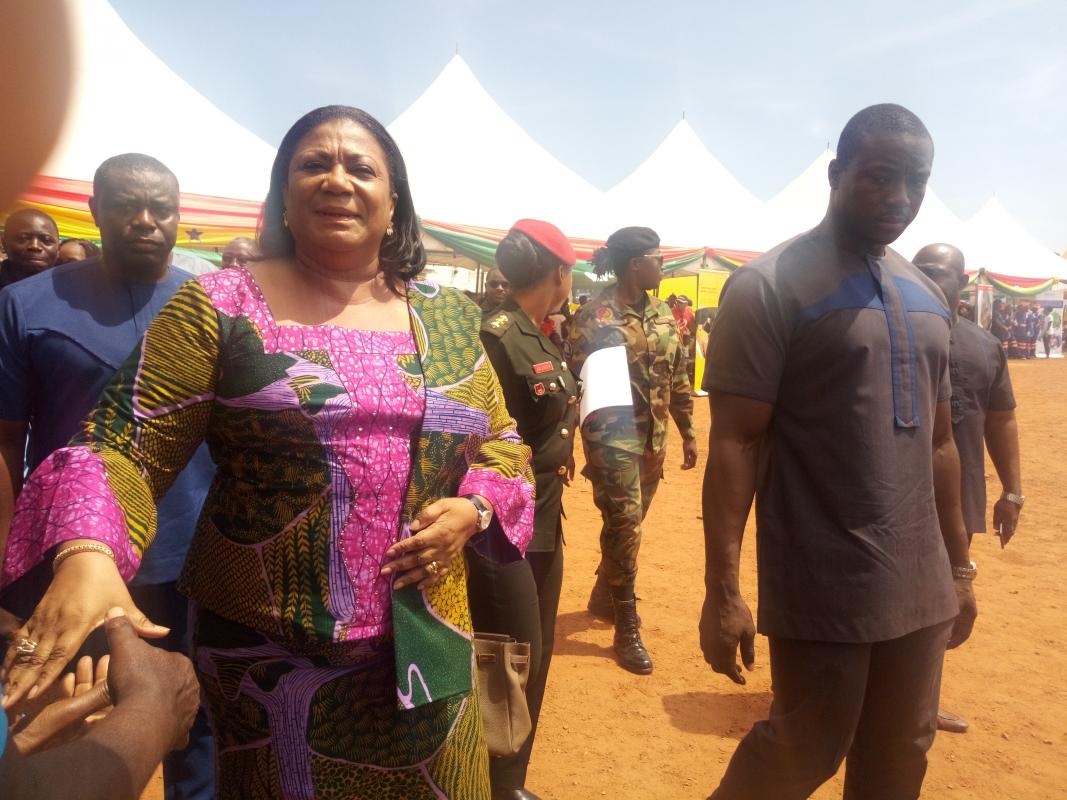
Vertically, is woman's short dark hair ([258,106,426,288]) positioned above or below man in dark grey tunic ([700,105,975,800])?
above

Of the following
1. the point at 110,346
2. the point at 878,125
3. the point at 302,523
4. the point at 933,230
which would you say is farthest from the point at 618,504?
the point at 933,230

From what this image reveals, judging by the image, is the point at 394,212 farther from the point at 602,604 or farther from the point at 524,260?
the point at 602,604

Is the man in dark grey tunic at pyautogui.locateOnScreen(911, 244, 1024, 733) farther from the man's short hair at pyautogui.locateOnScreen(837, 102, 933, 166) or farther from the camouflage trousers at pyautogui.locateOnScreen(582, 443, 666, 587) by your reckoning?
the man's short hair at pyautogui.locateOnScreen(837, 102, 933, 166)

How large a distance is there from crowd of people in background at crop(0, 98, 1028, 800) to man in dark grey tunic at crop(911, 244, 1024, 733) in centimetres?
140

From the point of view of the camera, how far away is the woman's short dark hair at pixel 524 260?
10.7ft

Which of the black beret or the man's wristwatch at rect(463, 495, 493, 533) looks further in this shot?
the black beret

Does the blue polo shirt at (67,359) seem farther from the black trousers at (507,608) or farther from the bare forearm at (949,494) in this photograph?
the bare forearm at (949,494)

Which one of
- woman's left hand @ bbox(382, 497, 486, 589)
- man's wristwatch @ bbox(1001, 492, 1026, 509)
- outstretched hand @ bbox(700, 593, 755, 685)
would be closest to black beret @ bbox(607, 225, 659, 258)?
man's wristwatch @ bbox(1001, 492, 1026, 509)

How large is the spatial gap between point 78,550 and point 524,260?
2.19 meters

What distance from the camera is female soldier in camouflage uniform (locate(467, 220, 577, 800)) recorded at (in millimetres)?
2963

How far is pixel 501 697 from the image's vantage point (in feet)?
7.34

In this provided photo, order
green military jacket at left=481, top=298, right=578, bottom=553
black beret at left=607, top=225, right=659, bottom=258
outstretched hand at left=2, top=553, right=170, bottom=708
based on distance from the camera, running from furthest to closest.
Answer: black beret at left=607, top=225, right=659, bottom=258, green military jacket at left=481, top=298, right=578, bottom=553, outstretched hand at left=2, top=553, right=170, bottom=708

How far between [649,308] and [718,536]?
2748 millimetres

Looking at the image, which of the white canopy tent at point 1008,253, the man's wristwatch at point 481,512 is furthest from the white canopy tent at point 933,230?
the man's wristwatch at point 481,512
